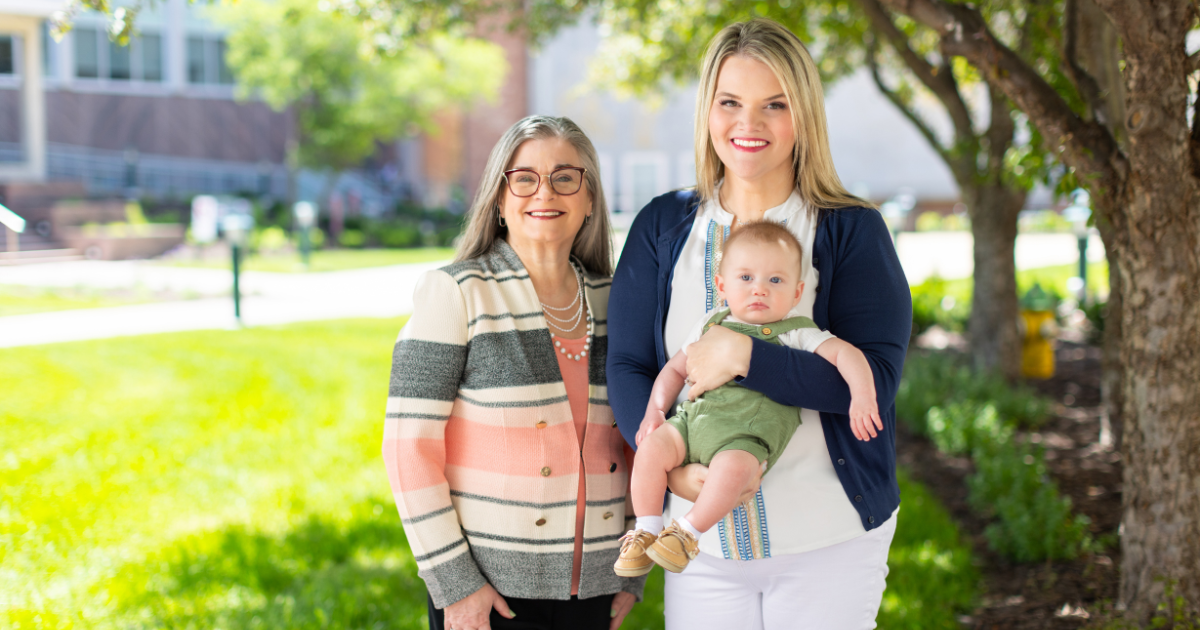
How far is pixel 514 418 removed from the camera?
2250 millimetres

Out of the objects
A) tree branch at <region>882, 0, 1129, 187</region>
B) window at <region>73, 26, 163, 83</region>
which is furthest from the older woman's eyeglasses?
window at <region>73, 26, 163, 83</region>

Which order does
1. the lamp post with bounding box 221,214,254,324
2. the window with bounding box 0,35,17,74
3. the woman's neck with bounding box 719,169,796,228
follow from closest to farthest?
the woman's neck with bounding box 719,169,796,228 < the lamp post with bounding box 221,214,254,324 < the window with bounding box 0,35,17,74

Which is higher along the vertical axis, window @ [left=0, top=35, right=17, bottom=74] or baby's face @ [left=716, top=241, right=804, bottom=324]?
window @ [left=0, top=35, right=17, bottom=74]

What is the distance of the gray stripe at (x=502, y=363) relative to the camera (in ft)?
7.35

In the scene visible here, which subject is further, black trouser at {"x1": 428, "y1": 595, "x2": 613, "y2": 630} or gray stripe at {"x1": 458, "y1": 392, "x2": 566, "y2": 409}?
black trouser at {"x1": 428, "y1": 595, "x2": 613, "y2": 630}

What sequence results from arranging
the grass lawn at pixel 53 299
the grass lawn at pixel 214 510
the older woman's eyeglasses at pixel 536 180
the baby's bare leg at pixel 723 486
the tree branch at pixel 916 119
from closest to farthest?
the baby's bare leg at pixel 723 486
the older woman's eyeglasses at pixel 536 180
the grass lawn at pixel 214 510
the tree branch at pixel 916 119
the grass lawn at pixel 53 299

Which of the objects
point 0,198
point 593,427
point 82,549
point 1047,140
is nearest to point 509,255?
point 593,427

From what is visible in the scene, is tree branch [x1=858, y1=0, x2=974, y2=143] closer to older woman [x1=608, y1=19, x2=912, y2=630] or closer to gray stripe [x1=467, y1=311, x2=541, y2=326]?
older woman [x1=608, y1=19, x2=912, y2=630]

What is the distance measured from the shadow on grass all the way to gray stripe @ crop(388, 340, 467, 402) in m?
2.13

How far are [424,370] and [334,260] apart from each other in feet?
61.0

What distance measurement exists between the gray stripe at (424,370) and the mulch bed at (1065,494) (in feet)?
9.80

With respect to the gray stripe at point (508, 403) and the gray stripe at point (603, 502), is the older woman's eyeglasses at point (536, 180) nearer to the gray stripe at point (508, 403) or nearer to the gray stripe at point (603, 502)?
the gray stripe at point (508, 403)

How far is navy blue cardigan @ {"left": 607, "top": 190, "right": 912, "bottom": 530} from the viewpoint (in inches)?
76.8

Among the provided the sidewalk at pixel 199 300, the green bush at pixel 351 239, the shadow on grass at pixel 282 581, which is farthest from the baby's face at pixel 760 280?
the green bush at pixel 351 239
